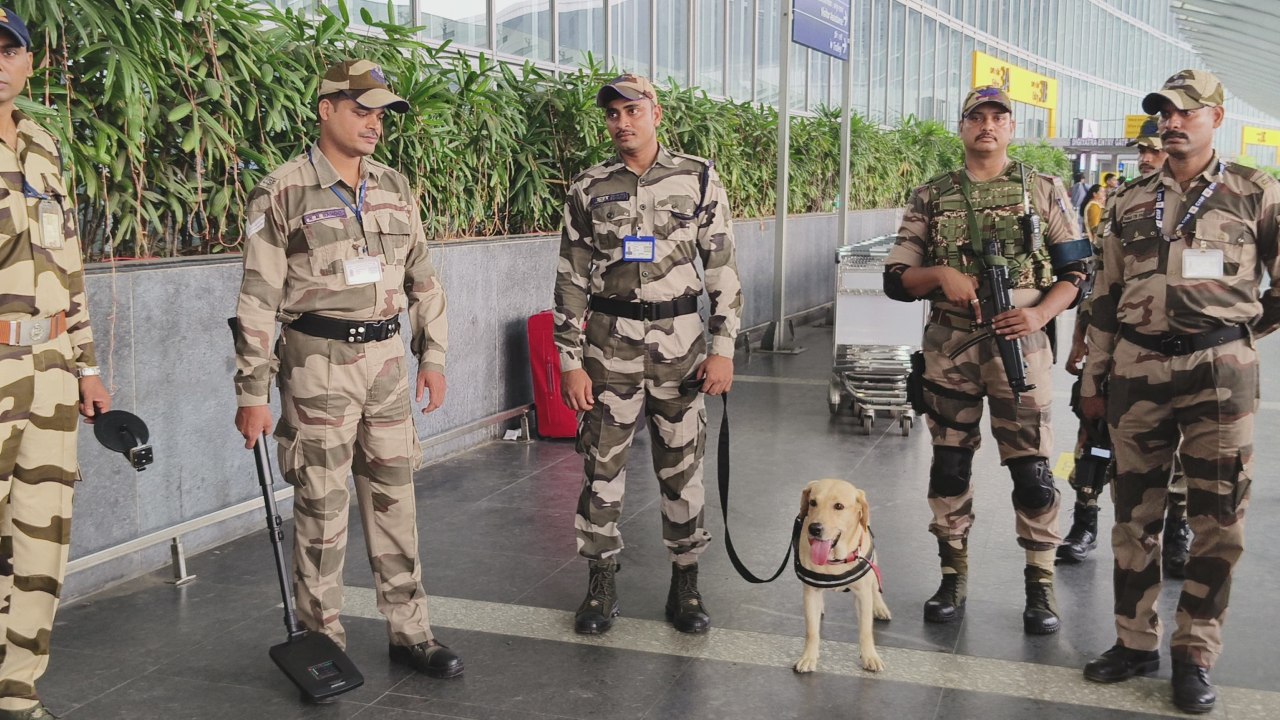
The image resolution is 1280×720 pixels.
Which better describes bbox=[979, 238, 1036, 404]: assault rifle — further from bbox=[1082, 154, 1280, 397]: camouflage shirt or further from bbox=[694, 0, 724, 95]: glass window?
bbox=[694, 0, 724, 95]: glass window

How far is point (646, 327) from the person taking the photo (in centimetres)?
411

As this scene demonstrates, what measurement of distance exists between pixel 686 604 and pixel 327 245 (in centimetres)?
181

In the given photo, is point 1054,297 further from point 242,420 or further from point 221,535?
point 221,535

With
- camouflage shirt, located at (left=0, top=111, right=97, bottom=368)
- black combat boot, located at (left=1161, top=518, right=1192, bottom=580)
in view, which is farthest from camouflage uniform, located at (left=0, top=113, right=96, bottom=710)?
black combat boot, located at (left=1161, top=518, right=1192, bottom=580)

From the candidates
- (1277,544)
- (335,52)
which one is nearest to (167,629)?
(335,52)

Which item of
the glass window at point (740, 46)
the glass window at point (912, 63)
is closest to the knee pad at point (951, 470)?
the glass window at point (740, 46)

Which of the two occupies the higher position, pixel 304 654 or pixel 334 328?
pixel 334 328

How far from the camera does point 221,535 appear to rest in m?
5.21

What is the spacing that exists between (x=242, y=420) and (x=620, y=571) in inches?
74.7

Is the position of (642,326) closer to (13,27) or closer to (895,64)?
(13,27)

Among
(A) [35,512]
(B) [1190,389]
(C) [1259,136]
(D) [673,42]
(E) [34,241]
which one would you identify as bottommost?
(A) [35,512]

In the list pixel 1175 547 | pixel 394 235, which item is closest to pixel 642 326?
pixel 394 235

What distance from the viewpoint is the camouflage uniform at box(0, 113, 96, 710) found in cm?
314

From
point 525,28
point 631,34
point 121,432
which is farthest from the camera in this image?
point 631,34
